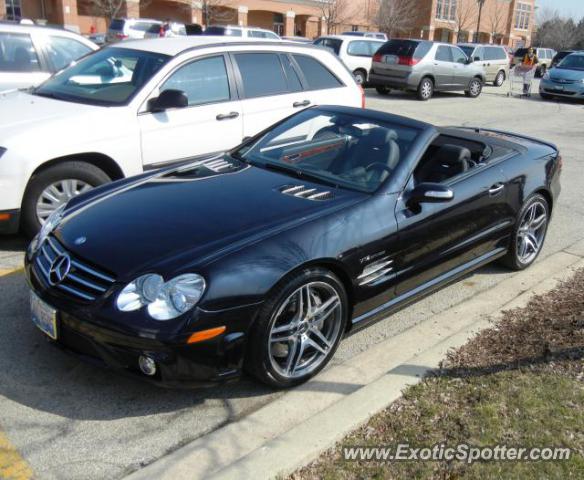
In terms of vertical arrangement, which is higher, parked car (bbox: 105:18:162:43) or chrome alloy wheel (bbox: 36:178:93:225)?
parked car (bbox: 105:18:162:43)

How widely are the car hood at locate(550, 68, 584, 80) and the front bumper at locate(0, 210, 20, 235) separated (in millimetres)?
19986

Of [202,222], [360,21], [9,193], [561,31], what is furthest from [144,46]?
[561,31]

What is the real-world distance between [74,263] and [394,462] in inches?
75.4

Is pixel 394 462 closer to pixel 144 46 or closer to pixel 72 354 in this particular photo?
pixel 72 354

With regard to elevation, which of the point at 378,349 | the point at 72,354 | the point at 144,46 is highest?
the point at 144,46

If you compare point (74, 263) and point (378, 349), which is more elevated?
point (74, 263)

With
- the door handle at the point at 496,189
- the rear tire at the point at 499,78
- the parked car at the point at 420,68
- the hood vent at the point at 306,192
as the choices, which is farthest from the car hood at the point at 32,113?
the rear tire at the point at 499,78

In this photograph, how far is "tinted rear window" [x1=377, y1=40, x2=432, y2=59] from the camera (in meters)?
18.1

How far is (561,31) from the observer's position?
71.8 metres

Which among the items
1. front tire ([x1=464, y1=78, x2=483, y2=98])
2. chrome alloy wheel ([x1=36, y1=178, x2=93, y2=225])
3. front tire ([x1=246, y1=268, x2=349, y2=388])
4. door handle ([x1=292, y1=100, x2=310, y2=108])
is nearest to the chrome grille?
front tire ([x1=246, y1=268, x2=349, y2=388])

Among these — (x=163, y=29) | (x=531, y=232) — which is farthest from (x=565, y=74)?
(x=531, y=232)

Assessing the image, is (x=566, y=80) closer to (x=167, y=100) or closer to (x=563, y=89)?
(x=563, y=89)

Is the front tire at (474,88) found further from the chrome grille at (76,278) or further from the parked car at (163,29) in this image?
the chrome grille at (76,278)

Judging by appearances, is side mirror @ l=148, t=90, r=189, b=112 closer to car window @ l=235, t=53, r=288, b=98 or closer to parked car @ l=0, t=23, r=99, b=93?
car window @ l=235, t=53, r=288, b=98
